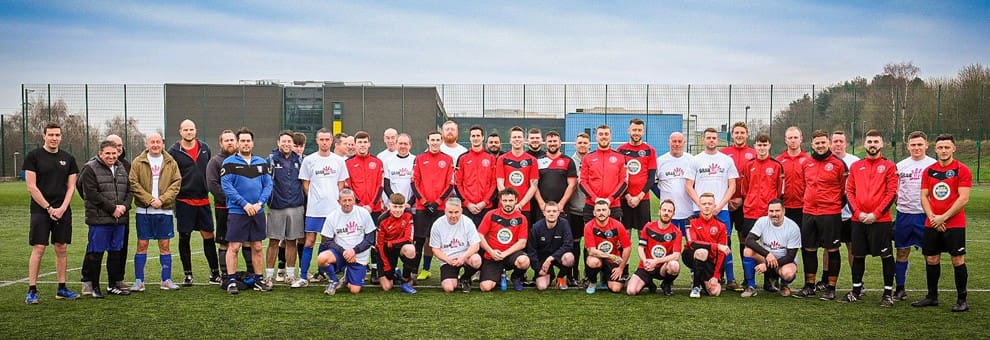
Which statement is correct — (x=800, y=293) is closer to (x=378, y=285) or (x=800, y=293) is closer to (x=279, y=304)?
(x=378, y=285)

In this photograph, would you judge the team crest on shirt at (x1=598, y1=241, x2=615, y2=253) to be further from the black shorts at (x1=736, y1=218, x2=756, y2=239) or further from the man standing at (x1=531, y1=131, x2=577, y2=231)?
the black shorts at (x1=736, y1=218, x2=756, y2=239)

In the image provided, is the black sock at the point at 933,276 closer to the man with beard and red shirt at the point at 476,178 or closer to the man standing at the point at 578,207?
the man standing at the point at 578,207

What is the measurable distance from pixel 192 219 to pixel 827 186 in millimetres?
A: 6229

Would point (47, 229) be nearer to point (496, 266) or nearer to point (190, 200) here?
point (190, 200)

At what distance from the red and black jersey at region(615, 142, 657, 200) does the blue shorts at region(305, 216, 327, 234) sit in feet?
10.8

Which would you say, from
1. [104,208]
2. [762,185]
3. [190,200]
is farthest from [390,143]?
[762,185]

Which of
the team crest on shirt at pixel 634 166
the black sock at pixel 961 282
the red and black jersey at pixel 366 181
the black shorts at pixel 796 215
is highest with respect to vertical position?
the team crest on shirt at pixel 634 166

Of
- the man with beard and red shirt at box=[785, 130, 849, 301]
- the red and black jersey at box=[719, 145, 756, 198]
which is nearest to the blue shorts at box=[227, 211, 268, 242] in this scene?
the red and black jersey at box=[719, 145, 756, 198]

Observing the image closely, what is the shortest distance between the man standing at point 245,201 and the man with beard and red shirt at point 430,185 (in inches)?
63.4

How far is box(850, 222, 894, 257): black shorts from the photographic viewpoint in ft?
21.0

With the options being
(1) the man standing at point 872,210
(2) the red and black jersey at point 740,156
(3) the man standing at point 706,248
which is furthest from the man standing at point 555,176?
(1) the man standing at point 872,210

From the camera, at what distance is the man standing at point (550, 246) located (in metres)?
7.20

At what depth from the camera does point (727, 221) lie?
7.66 m

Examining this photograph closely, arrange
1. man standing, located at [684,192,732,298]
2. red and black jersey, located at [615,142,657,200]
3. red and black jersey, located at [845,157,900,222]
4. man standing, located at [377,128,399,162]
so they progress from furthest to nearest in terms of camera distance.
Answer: man standing, located at [377,128,399,162]
red and black jersey, located at [615,142,657,200]
man standing, located at [684,192,732,298]
red and black jersey, located at [845,157,900,222]
